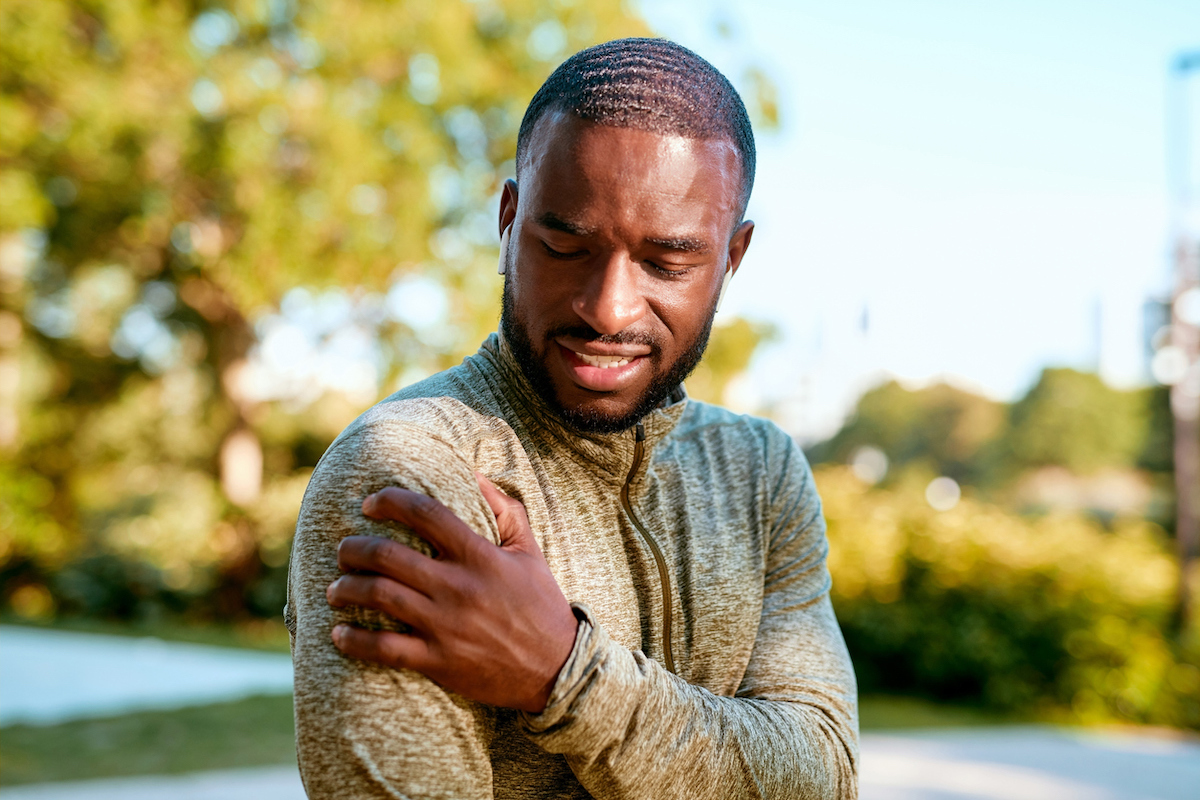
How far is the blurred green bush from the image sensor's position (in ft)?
28.7

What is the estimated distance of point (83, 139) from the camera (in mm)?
9664

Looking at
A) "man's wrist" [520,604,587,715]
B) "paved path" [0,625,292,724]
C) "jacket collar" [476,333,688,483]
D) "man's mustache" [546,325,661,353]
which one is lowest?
"paved path" [0,625,292,724]

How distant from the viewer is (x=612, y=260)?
1.40m

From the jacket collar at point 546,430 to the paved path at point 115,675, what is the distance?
755 cm

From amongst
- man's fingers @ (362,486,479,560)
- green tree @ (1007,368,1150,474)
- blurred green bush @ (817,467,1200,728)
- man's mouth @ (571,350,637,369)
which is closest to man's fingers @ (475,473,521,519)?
man's fingers @ (362,486,479,560)

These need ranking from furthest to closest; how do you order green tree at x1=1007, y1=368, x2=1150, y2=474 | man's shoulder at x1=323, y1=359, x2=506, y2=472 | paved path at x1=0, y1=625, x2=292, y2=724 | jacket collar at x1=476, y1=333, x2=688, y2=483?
green tree at x1=1007, y1=368, x2=1150, y2=474, paved path at x1=0, y1=625, x2=292, y2=724, jacket collar at x1=476, y1=333, x2=688, y2=483, man's shoulder at x1=323, y1=359, x2=506, y2=472

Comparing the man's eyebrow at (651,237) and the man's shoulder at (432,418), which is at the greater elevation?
the man's eyebrow at (651,237)

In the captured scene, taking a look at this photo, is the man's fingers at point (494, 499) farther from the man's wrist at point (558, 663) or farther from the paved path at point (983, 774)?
the paved path at point (983, 774)

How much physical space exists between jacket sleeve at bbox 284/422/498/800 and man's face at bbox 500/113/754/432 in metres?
0.27

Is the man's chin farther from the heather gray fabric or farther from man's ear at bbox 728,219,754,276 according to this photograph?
man's ear at bbox 728,219,754,276

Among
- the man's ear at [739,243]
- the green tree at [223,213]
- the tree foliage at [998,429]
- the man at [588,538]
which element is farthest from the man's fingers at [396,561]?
the tree foliage at [998,429]

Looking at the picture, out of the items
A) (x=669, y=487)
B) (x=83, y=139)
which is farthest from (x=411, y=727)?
(x=83, y=139)

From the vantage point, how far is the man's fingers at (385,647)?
3.73ft

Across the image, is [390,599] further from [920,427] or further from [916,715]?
[920,427]
